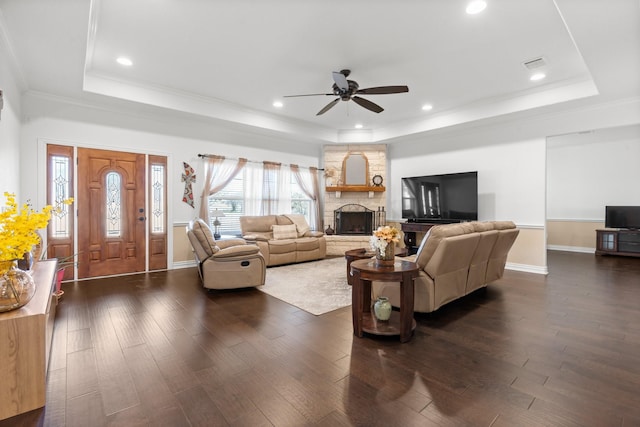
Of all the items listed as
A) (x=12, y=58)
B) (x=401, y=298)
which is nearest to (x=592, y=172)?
(x=401, y=298)

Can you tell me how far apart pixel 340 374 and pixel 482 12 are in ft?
11.7

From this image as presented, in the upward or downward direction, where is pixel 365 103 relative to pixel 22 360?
upward

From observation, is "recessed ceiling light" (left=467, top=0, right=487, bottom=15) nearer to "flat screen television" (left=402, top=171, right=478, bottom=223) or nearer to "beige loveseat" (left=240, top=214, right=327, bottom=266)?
"flat screen television" (left=402, top=171, right=478, bottom=223)

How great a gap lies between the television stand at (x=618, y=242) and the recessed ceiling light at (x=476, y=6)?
23.7 feet

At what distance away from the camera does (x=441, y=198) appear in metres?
6.43

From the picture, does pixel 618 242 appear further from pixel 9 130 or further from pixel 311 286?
pixel 9 130

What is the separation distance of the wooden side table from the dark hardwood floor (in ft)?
0.35

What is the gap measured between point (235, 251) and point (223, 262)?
22cm

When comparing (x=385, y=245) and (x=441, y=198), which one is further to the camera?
(x=441, y=198)

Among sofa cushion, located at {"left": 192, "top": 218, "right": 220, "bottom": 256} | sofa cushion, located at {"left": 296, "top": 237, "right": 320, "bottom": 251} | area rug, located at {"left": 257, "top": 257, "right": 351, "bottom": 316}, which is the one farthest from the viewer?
sofa cushion, located at {"left": 296, "top": 237, "right": 320, "bottom": 251}

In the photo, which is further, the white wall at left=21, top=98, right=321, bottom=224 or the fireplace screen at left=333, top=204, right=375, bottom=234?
the fireplace screen at left=333, top=204, right=375, bottom=234

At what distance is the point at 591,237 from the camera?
7777 millimetres

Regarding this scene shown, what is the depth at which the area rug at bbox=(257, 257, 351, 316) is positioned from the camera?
3633 mm

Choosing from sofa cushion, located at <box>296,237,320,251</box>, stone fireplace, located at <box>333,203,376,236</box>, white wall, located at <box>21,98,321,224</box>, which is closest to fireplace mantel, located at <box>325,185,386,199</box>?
stone fireplace, located at <box>333,203,376,236</box>
